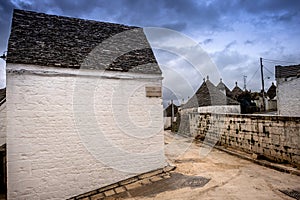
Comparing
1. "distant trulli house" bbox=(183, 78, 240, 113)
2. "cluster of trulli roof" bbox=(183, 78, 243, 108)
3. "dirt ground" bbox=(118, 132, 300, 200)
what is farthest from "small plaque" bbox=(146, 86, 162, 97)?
"cluster of trulli roof" bbox=(183, 78, 243, 108)

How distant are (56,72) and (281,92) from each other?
17711 millimetres

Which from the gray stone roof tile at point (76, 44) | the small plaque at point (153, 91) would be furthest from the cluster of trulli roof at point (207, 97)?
the small plaque at point (153, 91)

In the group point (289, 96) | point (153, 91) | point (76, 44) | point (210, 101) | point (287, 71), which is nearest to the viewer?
point (76, 44)

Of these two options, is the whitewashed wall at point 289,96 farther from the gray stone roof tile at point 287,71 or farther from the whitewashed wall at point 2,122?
the whitewashed wall at point 2,122

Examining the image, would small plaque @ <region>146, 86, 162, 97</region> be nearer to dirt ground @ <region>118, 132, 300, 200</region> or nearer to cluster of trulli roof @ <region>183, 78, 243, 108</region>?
dirt ground @ <region>118, 132, 300, 200</region>

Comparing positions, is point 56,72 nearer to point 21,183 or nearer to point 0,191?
point 21,183

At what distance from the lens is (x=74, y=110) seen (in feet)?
24.4

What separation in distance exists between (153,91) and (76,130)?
3.34 meters

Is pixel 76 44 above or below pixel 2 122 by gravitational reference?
above

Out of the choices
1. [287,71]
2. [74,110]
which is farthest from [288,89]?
[74,110]

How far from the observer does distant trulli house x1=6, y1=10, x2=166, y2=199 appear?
21.9 ft

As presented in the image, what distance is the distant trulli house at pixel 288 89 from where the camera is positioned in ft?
55.3

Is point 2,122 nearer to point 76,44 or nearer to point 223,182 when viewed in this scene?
point 76,44

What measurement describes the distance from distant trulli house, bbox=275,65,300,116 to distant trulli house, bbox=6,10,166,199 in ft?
43.3
